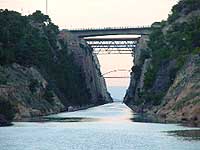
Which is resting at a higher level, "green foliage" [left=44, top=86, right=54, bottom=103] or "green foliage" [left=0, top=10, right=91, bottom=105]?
"green foliage" [left=0, top=10, right=91, bottom=105]

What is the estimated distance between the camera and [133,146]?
6788 centimetres

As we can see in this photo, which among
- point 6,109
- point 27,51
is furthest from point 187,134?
point 27,51

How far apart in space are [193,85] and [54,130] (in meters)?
37.4

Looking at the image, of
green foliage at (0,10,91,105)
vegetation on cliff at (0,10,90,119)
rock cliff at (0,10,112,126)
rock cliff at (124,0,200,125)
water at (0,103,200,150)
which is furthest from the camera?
green foliage at (0,10,91,105)

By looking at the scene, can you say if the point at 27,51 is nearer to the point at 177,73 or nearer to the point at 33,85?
the point at 33,85

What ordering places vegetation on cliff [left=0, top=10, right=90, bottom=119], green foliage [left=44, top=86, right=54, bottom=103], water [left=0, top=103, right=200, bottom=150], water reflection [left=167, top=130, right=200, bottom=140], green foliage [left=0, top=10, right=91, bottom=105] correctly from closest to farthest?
water [left=0, top=103, right=200, bottom=150], water reflection [left=167, top=130, right=200, bottom=140], vegetation on cliff [left=0, top=10, right=90, bottom=119], green foliage [left=0, top=10, right=91, bottom=105], green foliage [left=44, top=86, right=54, bottom=103]

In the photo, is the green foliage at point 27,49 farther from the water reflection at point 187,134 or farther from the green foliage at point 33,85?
the water reflection at point 187,134

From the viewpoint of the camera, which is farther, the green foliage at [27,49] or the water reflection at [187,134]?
the green foliage at [27,49]

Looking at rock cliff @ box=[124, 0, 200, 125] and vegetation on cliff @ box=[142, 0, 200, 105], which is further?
vegetation on cliff @ box=[142, 0, 200, 105]

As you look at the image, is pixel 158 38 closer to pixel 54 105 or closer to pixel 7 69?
pixel 54 105

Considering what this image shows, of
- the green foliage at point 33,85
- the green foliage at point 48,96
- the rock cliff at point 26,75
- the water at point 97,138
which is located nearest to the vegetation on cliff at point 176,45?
the green foliage at point 48,96

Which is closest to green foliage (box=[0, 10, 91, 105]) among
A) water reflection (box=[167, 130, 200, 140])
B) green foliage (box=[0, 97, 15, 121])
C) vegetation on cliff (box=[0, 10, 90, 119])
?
vegetation on cliff (box=[0, 10, 90, 119])

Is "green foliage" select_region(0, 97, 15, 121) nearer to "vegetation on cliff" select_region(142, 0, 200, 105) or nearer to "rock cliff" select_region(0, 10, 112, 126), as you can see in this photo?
"rock cliff" select_region(0, 10, 112, 126)

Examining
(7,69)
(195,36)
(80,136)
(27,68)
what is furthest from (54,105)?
(80,136)
